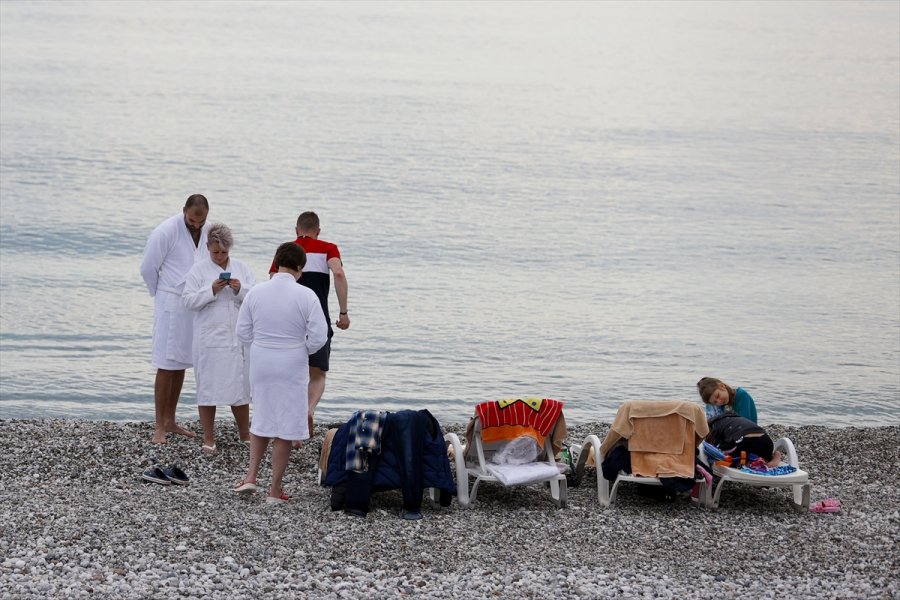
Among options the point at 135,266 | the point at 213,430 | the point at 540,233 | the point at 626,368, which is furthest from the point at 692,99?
the point at 213,430

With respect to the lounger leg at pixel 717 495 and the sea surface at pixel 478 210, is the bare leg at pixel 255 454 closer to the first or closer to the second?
the lounger leg at pixel 717 495

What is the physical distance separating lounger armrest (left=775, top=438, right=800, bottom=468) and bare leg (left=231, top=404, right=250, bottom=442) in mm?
3848

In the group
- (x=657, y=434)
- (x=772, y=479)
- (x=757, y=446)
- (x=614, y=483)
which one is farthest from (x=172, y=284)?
(x=772, y=479)

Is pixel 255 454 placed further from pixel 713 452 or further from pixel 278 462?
pixel 713 452

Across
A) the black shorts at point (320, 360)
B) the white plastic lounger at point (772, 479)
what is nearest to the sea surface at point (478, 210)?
the black shorts at point (320, 360)

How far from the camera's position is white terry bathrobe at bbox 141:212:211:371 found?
28.1 feet

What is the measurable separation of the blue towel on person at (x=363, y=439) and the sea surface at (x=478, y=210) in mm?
5525

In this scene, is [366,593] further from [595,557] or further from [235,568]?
[595,557]

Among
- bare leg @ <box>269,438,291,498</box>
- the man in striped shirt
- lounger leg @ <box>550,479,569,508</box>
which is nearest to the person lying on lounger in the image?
lounger leg @ <box>550,479,569,508</box>

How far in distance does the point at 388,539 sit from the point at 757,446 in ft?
8.92

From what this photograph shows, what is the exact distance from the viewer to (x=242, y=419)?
8.79 meters

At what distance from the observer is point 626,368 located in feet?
52.4

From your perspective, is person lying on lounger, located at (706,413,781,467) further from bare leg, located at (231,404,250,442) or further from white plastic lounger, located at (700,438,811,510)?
bare leg, located at (231,404,250,442)

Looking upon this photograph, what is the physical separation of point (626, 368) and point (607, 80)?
2216 inches
